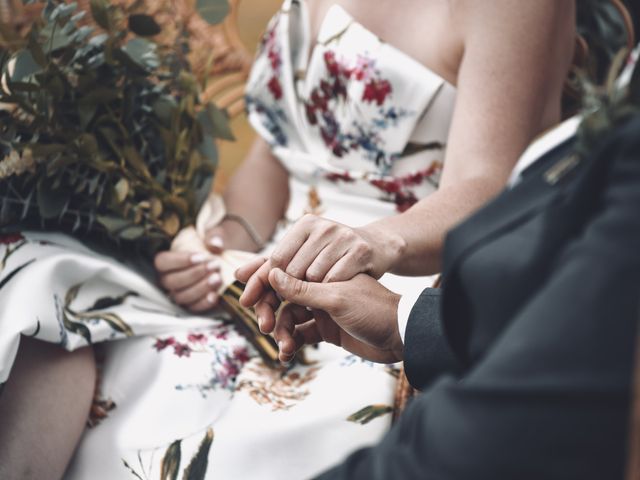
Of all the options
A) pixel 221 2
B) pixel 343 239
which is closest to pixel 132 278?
pixel 343 239

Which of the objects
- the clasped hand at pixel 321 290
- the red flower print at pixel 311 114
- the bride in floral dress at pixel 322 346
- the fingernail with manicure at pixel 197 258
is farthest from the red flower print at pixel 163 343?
the red flower print at pixel 311 114

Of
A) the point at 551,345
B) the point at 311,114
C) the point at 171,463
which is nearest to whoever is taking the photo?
the point at 551,345

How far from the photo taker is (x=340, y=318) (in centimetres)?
67

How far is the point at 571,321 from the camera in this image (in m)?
0.36

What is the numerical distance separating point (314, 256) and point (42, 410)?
1.34ft

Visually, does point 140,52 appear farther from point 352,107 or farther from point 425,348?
point 425,348

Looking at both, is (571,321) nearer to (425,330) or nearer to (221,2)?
(425,330)

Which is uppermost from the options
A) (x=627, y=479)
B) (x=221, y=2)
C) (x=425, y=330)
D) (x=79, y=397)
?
(x=221, y=2)

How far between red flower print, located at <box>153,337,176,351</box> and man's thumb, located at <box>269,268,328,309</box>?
299 millimetres

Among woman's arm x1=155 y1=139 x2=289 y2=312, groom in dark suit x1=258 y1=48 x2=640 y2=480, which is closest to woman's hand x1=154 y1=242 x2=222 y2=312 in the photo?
woman's arm x1=155 y1=139 x2=289 y2=312

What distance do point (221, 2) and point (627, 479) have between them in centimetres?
98

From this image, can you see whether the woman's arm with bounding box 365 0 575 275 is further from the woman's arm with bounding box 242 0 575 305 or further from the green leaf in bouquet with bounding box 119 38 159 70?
the green leaf in bouquet with bounding box 119 38 159 70

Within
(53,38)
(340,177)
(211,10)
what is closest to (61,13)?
(53,38)

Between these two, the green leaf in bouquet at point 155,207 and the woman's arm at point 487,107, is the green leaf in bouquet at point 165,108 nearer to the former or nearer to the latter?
the green leaf in bouquet at point 155,207
